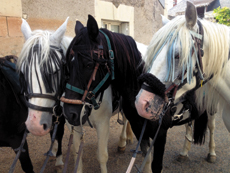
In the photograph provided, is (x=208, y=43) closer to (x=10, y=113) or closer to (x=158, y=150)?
(x=158, y=150)

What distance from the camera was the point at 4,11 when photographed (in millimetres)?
3303

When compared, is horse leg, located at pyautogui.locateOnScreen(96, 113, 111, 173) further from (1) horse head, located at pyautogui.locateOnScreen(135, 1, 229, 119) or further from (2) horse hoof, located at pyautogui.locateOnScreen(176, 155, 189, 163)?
(2) horse hoof, located at pyautogui.locateOnScreen(176, 155, 189, 163)

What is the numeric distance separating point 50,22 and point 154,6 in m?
4.29

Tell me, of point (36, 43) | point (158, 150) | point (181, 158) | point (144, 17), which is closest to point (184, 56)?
point (158, 150)

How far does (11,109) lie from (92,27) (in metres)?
1.22

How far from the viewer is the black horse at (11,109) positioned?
172cm

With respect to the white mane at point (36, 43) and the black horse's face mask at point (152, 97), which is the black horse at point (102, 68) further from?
the black horse's face mask at point (152, 97)

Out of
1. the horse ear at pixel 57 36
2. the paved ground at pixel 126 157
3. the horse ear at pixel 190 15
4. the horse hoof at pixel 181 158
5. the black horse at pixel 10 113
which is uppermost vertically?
the horse ear at pixel 190 15

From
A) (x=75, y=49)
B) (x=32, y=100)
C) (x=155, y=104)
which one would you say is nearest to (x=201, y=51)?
(x=155, y=104)

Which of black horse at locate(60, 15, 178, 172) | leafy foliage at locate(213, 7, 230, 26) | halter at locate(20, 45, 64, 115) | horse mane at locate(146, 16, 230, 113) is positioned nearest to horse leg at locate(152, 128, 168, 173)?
black horse at locate(60, 15, 178, 172)

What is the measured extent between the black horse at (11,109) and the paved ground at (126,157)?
953 millimetres

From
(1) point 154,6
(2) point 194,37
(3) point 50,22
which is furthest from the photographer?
(1) point 154,6

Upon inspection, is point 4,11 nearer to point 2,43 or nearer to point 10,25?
point 10,25

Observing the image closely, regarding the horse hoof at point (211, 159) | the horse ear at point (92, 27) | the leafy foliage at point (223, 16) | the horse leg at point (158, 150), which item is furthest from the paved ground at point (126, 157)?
the leafy foliage at point (223, 16)
